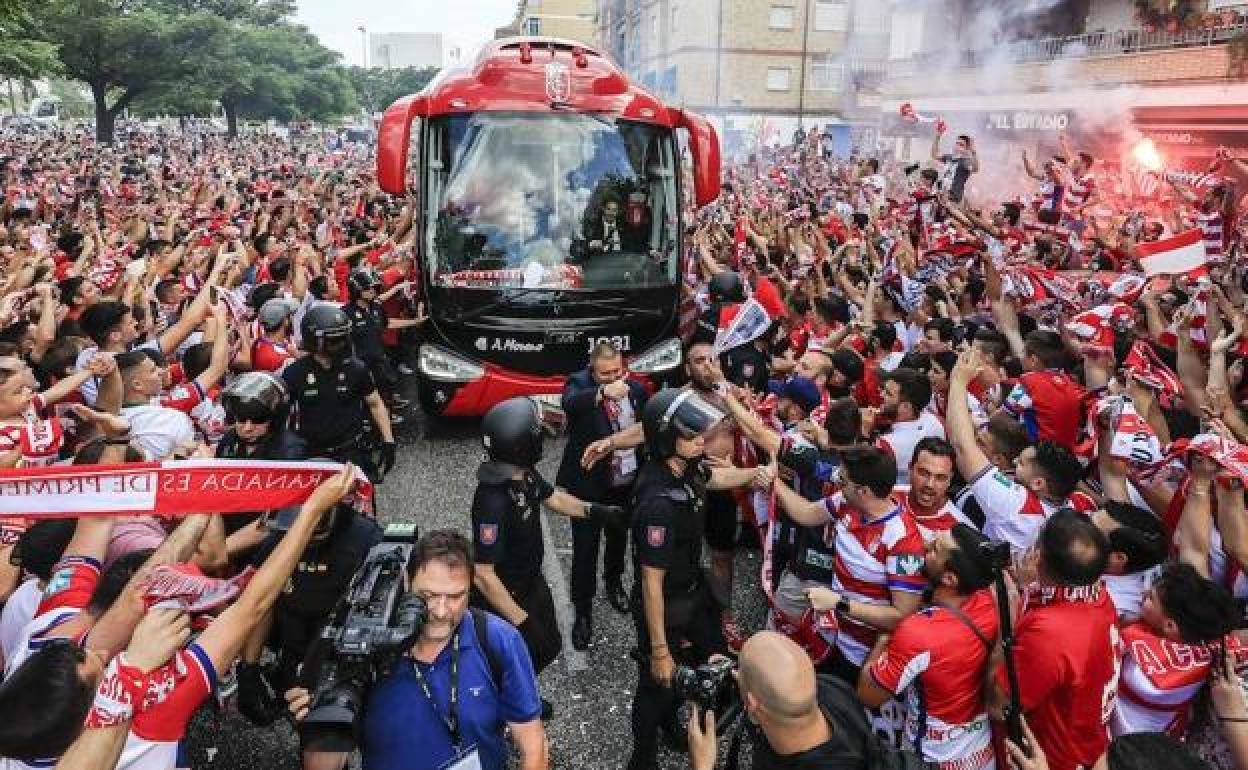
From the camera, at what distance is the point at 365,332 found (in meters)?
7.22

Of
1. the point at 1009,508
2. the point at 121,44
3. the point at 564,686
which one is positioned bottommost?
the point at 564,686

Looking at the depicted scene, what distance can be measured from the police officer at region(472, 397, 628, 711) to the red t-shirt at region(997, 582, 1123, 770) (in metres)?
1.78

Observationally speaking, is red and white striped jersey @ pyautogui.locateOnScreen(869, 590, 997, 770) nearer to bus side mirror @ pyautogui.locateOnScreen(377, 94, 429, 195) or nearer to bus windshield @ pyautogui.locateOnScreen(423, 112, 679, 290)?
bus windshield @ pyautogui.locateOnScreen(423, 112, 679, 290)

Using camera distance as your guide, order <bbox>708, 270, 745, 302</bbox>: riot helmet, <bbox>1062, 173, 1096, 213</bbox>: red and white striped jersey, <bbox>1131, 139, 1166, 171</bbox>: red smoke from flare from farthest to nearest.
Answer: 1. <bbox>1131, 139, 1166, 171</bbox>: red smoke from flare
2. <bbox>1062, 173, 1096, 213</bbox>: red and white striped jersey
3. <bbox>708, 270, 745, 302</bbox>: riot helmet

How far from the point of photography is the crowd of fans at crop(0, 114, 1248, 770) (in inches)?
105

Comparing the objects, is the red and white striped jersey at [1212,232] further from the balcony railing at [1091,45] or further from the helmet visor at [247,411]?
the balcony railing at [1091,45]

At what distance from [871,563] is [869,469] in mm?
353

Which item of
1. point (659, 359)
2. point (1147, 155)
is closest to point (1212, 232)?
point (659, 359)

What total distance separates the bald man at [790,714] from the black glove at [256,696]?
241cm

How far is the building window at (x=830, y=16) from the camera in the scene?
44.0 m

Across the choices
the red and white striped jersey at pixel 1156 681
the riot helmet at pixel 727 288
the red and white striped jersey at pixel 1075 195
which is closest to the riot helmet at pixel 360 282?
the riot helmet at pixel 727 288

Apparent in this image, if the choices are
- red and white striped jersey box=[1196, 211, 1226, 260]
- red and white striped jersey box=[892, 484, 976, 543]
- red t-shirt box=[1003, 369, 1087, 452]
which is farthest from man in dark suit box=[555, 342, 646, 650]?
red and white striped jersey box=[1196, 211, 1226, 260]

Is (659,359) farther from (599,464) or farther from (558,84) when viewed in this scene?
(599,464)

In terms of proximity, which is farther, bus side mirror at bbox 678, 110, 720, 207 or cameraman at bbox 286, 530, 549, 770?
bus side mirror at bbox 678, 110, 720, 207
